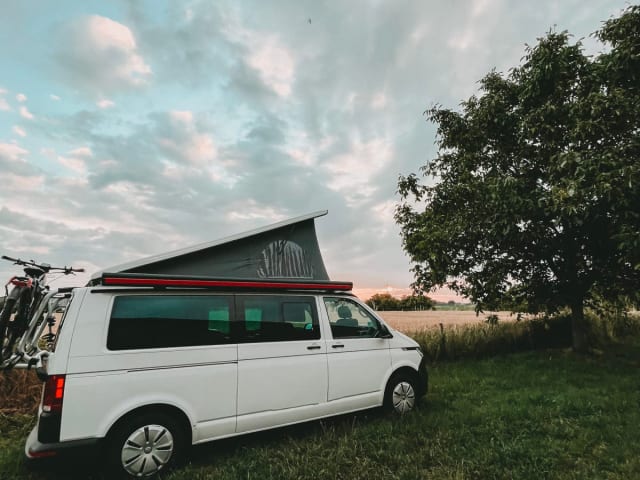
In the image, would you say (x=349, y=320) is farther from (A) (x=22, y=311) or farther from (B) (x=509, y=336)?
(B) (x=509, y=336)

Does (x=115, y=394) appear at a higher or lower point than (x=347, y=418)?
higher

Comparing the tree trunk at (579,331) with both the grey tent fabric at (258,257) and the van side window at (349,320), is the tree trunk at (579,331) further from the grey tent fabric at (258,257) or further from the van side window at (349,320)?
the van side window at (349,320)

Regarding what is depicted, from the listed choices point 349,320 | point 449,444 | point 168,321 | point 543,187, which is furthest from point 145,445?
point 543,187

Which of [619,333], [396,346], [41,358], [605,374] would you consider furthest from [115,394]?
[619,333]

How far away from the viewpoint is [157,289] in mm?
4324

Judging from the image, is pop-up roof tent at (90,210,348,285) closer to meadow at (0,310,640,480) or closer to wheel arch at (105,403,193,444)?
wheel arch at (105,403,193,444)

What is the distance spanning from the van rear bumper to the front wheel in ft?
12.4

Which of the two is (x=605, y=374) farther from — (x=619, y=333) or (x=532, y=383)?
(x=619, y=333)

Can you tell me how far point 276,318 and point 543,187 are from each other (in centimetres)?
817

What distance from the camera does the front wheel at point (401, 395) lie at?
575cm

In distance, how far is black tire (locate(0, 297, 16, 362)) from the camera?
15.2 ft

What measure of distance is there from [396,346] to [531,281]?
7.36m

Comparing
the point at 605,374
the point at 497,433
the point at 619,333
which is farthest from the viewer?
the point at 619,333

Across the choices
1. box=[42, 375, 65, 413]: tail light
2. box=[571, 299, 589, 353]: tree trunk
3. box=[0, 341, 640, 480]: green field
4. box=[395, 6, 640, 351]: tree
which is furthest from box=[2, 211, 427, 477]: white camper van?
box=[571, 299, 589, 353]: tree trunk
